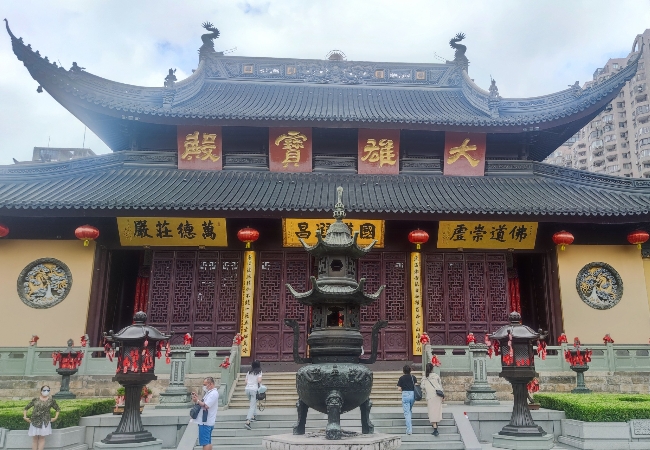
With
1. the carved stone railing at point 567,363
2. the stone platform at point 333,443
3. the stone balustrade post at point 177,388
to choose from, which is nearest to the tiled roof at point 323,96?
the carved stone railing at point 567,363

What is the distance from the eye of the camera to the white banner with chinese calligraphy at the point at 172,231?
1386cm

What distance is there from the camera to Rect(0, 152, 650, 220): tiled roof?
1322 centimetres

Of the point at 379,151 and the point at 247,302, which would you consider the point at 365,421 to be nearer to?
the point at 247,302

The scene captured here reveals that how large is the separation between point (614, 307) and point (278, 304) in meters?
9.31

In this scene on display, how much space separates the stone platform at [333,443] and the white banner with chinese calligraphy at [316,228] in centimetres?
800

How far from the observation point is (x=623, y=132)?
6700 centimetres

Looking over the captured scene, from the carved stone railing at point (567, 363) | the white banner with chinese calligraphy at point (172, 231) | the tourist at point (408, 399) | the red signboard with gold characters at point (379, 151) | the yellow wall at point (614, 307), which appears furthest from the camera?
the red signboard with gold characters at point (379, 151)

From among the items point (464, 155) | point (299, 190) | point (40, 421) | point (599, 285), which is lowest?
point (40, 421)

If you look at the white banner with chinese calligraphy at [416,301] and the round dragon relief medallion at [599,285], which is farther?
the round dragon relief medallion at [599,285]

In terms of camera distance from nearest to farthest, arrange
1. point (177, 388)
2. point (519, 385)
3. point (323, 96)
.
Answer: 1. point (519, 385)
2. point (177, 388)
3. point (323, 96)

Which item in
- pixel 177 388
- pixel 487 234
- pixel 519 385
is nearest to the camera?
pixel 519 385

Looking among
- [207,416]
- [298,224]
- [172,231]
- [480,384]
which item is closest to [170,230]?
[172,231]

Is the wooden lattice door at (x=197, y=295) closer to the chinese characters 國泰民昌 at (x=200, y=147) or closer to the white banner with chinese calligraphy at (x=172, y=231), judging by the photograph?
the white banner with chinese calligraphy at (x=172, y=231)

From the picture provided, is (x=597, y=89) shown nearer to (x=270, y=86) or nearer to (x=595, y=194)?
(x=595, y=194)
